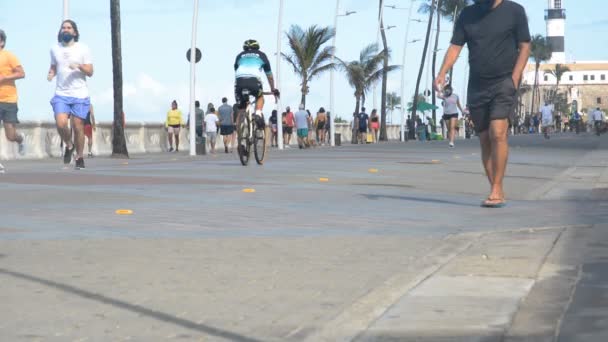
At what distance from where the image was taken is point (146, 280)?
7.08m

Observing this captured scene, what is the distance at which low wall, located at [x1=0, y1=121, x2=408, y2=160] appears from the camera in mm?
36969

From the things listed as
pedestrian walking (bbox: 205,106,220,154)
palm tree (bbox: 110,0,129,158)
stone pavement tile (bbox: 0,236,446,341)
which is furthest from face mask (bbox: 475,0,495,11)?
pedestrian walking (bbox: 205,106,220,154)

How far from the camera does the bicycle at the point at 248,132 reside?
779 inches

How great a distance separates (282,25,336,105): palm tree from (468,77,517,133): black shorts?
5816cm

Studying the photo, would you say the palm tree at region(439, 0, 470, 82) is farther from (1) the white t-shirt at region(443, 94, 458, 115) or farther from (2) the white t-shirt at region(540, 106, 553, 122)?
(1) the white t-shirt at region(443, 94, 458, 115)

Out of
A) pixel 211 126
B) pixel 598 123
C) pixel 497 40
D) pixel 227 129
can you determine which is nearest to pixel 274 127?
pixel 211 126

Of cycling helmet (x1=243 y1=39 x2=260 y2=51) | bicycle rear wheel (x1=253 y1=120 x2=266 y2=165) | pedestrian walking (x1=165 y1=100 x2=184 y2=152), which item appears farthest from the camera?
pedestrian walking (x1=165 y1=100 x2=184 y2=152)

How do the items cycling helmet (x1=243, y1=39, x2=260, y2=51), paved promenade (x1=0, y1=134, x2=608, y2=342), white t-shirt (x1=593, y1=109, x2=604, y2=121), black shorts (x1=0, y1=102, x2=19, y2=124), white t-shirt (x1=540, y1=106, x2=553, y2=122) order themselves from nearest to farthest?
1. paved promenade (x1=0, y1=134, x2=608, y2=342)
2. black shorts (x1=0, y1=102, x2=19, y2=124)
3. cycling helmet (x1=243, y1=39, x2=260, y2=51)
4. white t-shirt (x1=540, y1=106, x2=553, y2=122)
5. white t-shirt (x1=593, y1=109, x2=604, y2=121)

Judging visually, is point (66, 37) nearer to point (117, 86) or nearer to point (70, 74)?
point (70, 74)

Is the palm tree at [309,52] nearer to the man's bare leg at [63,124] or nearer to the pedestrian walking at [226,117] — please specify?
the pedestrian walking at [226,117]

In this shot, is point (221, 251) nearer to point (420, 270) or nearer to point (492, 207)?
point (420, 270)

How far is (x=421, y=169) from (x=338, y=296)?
13555 millimetres

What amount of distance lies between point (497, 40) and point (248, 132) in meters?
8.31

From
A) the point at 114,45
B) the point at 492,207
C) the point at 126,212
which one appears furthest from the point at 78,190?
the point at 114,45
